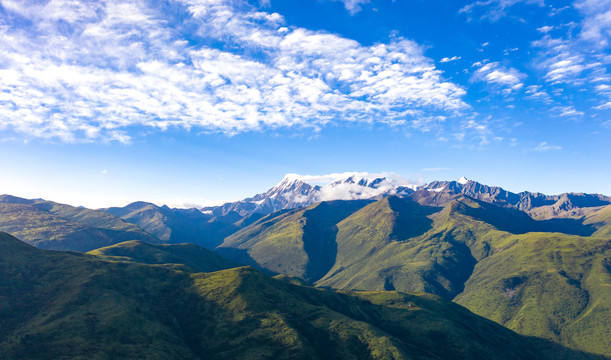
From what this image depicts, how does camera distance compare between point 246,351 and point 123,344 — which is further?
point 246,351

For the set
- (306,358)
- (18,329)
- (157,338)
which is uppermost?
(18,329)

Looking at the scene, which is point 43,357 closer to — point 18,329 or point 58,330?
point 58,330

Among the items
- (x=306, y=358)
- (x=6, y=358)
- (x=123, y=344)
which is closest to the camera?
(x=6, y=358)

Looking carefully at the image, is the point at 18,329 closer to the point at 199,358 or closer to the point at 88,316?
the point at 88,316

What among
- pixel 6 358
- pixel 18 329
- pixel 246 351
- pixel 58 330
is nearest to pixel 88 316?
pixel 58 330

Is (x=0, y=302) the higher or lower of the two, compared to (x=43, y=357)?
higher

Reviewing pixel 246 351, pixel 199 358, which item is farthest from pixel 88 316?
pixel 246 351

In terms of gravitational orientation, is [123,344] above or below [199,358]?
above

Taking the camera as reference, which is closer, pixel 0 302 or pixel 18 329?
pixel 18 329

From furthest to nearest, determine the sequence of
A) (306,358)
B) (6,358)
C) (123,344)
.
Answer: (306,358) < (123,344) < (6,358)
